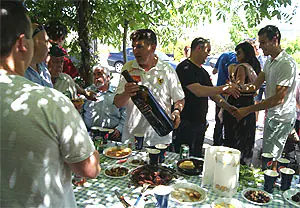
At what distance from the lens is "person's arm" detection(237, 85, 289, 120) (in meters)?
3.05

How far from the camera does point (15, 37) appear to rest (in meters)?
0.97

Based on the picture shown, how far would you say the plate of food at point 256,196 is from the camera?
5.58ft

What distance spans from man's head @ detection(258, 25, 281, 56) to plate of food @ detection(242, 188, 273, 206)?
2.00 meters

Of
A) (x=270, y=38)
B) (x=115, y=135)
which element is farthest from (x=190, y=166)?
(x=270, y=38)

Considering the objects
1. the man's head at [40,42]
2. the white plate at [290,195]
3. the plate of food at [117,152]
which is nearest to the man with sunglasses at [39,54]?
the man's head at [40,42]

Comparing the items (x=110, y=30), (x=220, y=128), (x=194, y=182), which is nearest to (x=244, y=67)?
(x=220, y=128)

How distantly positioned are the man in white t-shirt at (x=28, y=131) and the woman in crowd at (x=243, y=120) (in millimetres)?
2627

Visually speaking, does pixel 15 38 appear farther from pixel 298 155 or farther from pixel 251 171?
pixel 298 155

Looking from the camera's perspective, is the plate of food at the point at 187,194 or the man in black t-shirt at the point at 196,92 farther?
the man in black t-shirt at the point at 196,92

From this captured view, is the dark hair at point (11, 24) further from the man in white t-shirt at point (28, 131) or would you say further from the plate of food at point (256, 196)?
the plate of food at point (256, 196)

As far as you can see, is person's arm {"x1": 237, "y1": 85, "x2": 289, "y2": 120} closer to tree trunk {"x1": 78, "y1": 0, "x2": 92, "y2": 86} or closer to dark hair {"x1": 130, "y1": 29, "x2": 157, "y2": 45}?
dark hair {"x1": 130, "y1": 29, "x2": 157, "y2": 45}

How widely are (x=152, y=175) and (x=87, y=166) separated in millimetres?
923

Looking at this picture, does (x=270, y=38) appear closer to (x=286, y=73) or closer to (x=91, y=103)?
(x=286, y=73)

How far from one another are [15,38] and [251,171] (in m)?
1.87
